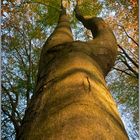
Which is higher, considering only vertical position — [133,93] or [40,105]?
[133,93]

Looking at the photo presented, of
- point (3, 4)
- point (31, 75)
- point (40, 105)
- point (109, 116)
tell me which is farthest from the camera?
point (31, 75)

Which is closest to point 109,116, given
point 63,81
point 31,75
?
point 63,81

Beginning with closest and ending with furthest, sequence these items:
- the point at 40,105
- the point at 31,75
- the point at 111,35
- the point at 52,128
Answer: the point at 52,128 < the point at 40,105 < the point at 111,35 < the point at 31,75

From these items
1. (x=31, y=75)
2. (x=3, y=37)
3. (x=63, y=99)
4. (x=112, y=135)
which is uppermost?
(x=3, y=37)

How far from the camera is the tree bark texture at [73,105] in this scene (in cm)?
139

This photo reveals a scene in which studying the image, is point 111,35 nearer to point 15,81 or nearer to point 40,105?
point 40,105

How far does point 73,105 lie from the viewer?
Answer: 61.7 inches

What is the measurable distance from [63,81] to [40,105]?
0.22 meters

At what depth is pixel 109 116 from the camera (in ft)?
5.23

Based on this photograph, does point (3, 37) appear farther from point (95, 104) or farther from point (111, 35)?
point (95, 104)

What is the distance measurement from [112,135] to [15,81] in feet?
39.4

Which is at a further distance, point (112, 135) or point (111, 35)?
point (111, 35)

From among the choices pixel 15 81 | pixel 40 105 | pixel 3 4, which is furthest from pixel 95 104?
pixel 15 81

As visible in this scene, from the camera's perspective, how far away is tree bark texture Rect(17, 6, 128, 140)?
1.39 metres
